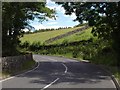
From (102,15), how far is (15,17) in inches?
384

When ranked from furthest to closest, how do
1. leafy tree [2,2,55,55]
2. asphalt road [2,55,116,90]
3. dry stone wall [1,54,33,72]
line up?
1. leafy tree [2,2,55,55]
2. dry stone wall [1,54,33,72]
3. asphalt road [2,55,116,90]

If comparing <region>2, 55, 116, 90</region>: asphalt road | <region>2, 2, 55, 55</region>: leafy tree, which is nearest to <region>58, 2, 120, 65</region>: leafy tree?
<region>2, 2, 55, 55</region>: leafy tree

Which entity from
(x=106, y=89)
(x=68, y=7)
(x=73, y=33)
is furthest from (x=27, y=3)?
(x=73, y=33)

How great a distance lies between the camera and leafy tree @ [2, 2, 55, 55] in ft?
135

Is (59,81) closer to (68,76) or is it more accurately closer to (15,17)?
(68,76)

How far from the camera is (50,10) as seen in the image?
2180 inches

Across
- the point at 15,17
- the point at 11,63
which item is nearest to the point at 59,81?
the point at 11,63

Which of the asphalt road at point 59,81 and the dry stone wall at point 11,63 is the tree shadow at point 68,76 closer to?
the asphalt road at point 59,81

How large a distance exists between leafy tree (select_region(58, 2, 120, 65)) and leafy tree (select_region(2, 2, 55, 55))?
4735 mm

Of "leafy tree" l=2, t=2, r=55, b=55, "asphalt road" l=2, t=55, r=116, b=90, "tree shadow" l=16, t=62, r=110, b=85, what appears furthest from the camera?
"leafy tree" l=2, t=2, r=55, b=55

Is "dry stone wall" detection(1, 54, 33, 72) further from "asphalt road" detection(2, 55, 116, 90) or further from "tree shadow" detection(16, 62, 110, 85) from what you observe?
"tree shadow" detection(16, 62, 110, 85)

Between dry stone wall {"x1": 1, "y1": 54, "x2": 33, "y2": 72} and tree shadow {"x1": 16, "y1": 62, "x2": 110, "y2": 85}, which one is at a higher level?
dry stone wall {"x1": 1, "y1": 54, "x2": 33, "y2": 72}

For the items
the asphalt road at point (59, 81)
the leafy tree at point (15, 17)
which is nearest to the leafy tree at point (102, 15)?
the leafy tree at point (15, 17)

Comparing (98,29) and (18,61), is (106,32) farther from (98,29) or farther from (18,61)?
(18,61)
